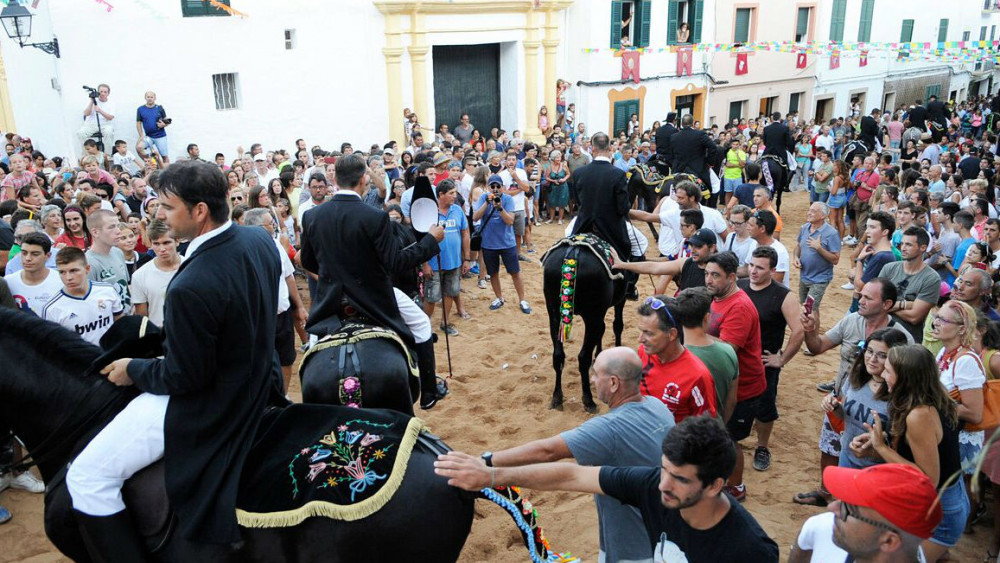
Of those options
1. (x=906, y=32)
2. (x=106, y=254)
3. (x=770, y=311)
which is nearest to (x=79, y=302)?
(x=106, y=254)

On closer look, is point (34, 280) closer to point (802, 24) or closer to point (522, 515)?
point (522, 515)

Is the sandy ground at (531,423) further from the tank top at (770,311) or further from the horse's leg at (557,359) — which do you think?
the tank top at (770,311)

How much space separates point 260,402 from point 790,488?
4.34 m

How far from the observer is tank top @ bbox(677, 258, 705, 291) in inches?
253

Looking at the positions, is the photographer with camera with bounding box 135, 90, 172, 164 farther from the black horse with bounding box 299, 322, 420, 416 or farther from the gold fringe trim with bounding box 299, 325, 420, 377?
the black horse with bounding box 299, 322, 420, 416

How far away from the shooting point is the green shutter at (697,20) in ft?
78.0

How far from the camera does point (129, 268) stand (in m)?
7.45

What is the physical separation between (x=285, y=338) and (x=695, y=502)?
494 cm

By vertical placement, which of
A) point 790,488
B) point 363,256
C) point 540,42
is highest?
point 540,42

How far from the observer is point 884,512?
2684mm

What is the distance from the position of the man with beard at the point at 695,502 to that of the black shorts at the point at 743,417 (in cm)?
279

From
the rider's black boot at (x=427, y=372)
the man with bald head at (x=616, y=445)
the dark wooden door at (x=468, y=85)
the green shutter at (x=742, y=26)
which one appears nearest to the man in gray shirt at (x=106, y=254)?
the rider's black boot at (x=427, y=372)

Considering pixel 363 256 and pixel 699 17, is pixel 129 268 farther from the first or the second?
pixel 699 17

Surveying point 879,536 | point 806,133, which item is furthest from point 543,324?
point 806,133
